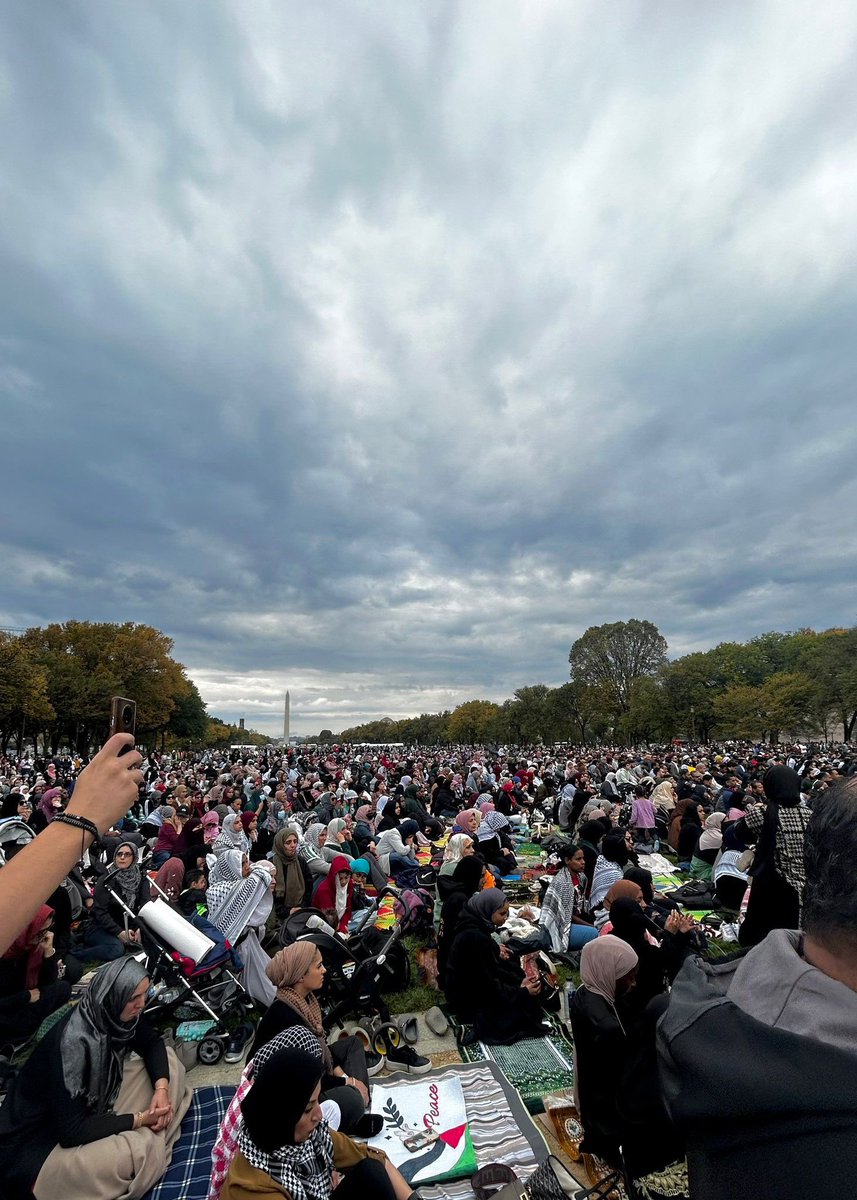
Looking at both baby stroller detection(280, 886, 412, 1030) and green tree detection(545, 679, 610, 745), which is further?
green tree detection(545, 679, 610, 745)

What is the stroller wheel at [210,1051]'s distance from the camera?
15.0 feet

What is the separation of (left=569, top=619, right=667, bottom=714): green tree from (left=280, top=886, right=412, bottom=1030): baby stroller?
2209 inches

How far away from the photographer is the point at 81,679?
3681cm

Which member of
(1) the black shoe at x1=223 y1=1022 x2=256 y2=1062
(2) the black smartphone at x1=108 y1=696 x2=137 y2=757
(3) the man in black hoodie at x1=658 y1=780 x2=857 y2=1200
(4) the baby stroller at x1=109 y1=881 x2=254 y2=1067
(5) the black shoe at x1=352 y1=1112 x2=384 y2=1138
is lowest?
(1) the black shoe at x1=223 y1=1022 x2=256 y2=1062

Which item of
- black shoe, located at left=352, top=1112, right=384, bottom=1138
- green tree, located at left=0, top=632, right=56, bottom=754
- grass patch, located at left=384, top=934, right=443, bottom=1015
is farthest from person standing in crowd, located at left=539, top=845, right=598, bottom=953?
green tree, located at left=0, top=632, right=56, bottom=754

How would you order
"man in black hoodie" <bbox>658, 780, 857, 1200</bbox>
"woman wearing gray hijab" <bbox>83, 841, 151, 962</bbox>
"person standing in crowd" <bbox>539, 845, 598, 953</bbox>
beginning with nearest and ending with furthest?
"man in black hoodie" <bbox>658, 780, 857, 1200</bbox> < "person standing in crowd" <bbox>539, 845, 598, 953</bbox> < "woman wearing gray hijab" <bbox>83, 841, 151, 962</bbox>

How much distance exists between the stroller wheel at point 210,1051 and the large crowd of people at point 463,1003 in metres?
0.15

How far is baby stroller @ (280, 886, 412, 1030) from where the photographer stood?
16.4 ft

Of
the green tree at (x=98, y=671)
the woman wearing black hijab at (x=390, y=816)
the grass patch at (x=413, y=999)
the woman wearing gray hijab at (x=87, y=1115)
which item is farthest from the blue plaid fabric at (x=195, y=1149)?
the green tree at (x=98, y=671)

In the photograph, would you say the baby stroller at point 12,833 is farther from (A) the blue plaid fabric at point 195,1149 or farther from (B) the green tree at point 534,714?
(B) the green tree at point 534,714

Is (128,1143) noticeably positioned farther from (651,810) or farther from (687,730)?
(687,730)

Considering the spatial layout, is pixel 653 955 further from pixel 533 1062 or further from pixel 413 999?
pixel 413 999

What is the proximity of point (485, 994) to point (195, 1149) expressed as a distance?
2419mm

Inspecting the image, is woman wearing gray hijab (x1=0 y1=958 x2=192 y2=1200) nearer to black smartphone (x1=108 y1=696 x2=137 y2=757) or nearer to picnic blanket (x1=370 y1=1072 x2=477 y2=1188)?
picnic blanket (x1=370 y1=1072 x2=477 y2=1188)
